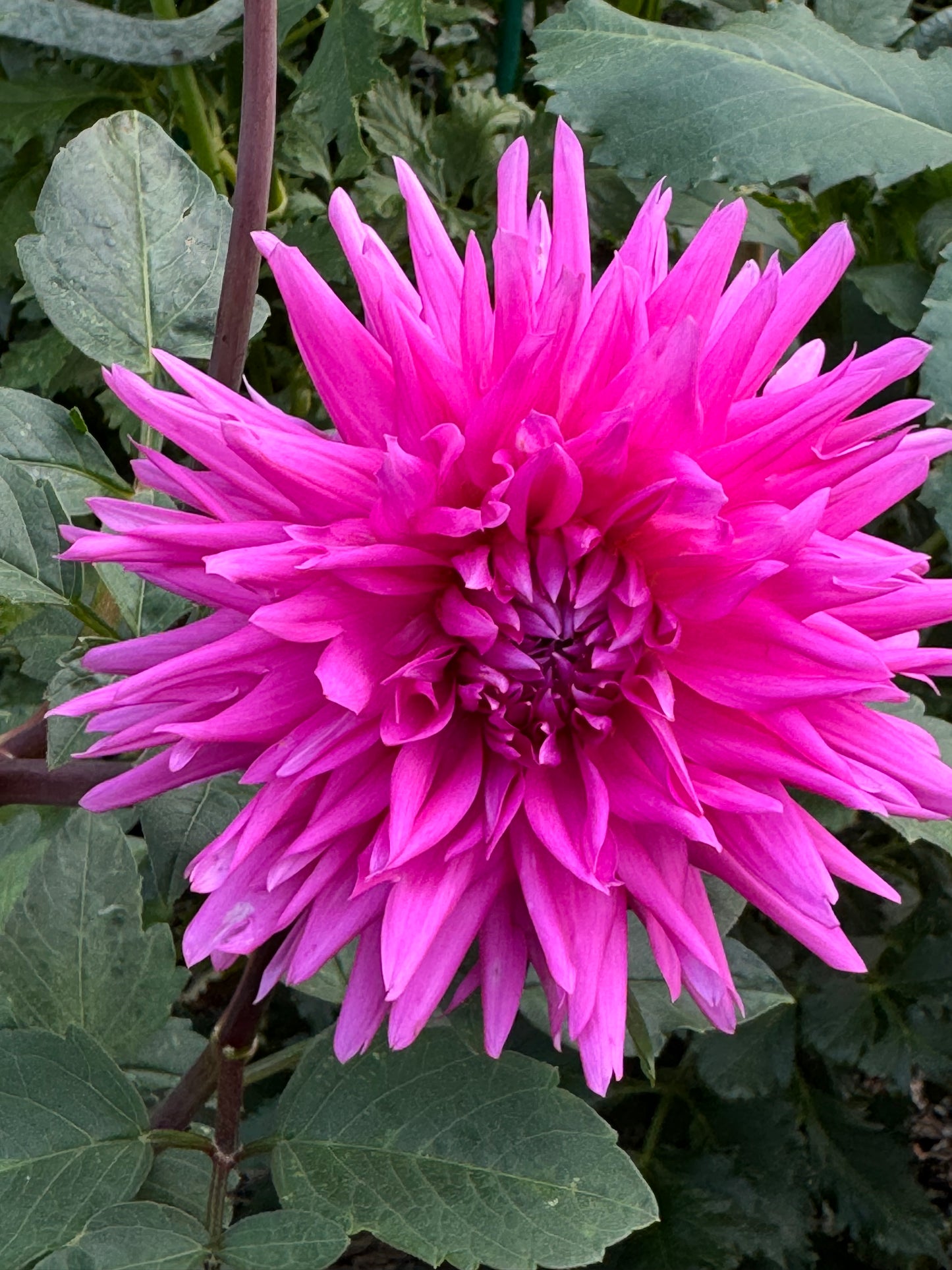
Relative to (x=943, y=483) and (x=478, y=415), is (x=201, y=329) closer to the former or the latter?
(x=478, y=415)

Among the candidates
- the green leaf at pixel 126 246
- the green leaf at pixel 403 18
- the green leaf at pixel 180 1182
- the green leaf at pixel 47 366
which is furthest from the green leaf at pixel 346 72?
the green leaf at pixel 180 1182

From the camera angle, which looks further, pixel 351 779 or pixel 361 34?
pixel 361 34

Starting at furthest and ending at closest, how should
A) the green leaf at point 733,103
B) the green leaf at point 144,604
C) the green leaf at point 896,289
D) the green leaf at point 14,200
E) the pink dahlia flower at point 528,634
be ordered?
the green leaf at point 14,200, the green leaf at point 896,289, the green leaf at point 733,103, the green leaf at point 144,604, the pink dahlia flower at point 528,634

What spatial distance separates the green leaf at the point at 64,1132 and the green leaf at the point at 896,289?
2.80 ft

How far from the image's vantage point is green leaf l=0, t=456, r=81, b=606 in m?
0.79

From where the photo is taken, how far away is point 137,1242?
2.24ft

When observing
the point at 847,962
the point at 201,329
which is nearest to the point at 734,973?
the point at 847,962

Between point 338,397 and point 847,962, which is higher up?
point 338,397

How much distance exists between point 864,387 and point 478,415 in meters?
0.19

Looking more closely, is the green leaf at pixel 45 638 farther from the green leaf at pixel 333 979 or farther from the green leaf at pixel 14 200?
the green leaf at pixel 14 200

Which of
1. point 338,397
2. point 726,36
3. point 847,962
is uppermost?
point 726,36

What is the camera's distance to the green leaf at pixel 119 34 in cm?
76

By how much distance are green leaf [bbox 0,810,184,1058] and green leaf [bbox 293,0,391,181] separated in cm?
64

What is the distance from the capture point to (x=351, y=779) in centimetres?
60
